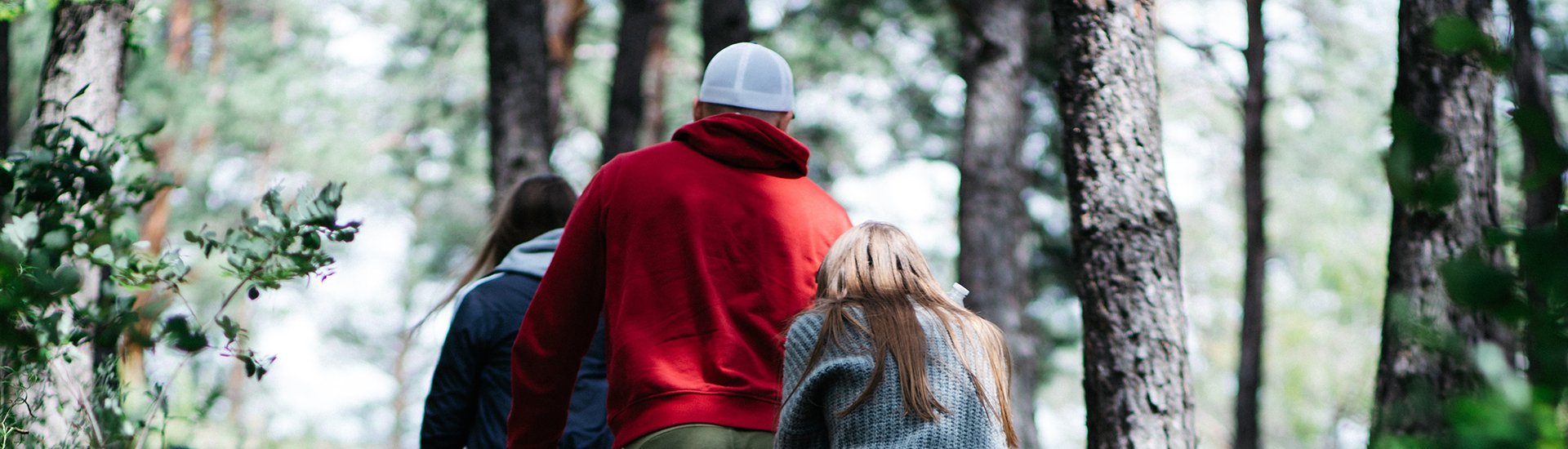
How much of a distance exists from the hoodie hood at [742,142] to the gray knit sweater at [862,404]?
0.41 m

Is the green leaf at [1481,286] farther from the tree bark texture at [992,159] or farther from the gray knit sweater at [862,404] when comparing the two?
the tree bark texture at [992,159]

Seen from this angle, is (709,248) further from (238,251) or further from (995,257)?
(995,257)

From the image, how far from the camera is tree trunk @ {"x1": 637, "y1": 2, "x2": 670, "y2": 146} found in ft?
48.4

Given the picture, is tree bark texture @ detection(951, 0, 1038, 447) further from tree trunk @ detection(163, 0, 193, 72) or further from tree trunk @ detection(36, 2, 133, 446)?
tree trunk @ detection(163, 0, 193, 72)

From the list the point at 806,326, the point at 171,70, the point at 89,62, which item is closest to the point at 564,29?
the point at 171,70

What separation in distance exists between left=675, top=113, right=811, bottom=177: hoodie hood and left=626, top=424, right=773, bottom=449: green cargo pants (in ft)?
1.93

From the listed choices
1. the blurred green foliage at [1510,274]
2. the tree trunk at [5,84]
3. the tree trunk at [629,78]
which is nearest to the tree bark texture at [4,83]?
the tree trunk at [5,84]

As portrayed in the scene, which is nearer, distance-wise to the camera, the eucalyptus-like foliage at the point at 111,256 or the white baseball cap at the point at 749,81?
the white baseball cap at the point at 749,81

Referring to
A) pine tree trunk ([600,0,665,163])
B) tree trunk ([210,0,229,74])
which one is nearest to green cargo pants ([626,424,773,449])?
pine tree trunk ([600,0,665,163])

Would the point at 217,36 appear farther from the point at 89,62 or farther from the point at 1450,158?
the point at 1450,158

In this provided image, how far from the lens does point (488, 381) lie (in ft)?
11.3

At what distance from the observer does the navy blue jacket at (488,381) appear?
11.1ft

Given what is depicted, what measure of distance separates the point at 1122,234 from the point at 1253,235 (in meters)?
8.28

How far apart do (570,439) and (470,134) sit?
15839 millimetres
